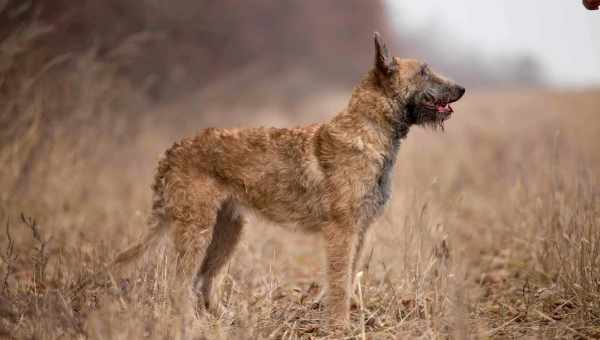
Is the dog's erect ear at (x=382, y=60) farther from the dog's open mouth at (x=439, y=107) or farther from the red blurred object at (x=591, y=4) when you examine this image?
the red blurred object at (x=591, y=4)

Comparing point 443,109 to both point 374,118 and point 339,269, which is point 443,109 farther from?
point 339,269

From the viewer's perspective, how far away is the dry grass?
14.3 feet

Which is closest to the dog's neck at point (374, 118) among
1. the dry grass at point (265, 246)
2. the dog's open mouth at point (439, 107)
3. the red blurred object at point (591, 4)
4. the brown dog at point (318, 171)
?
the brown dog at point (318, 171)

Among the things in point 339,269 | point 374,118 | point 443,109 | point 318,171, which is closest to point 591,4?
point 443,109

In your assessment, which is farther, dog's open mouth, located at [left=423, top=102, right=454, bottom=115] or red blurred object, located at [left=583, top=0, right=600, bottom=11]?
dog's open mouth, located at [left=423, top=102, right=454, bottom=115]

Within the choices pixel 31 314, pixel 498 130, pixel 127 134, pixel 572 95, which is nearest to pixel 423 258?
pixel 31 314

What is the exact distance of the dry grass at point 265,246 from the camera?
14.3ft

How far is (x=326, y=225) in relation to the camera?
5.13 metres

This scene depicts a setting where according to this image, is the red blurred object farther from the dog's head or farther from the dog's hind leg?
the dog's hind leg

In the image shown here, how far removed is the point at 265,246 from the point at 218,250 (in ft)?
8.76

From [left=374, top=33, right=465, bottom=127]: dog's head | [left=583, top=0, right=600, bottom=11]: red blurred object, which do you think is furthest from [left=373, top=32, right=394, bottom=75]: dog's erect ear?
[left=583, top=0, right=600, bottom=11]: red blurred object

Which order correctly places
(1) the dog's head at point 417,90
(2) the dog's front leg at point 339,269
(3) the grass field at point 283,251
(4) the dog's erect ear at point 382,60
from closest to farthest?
1. (3) the grass field at point 283,251
2. (2) the dog's front leg at point 339,269
3. (4) the dog's erect ear at point 382,60
4. (1) the dog's head at point 417,90

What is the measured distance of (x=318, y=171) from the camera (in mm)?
5254

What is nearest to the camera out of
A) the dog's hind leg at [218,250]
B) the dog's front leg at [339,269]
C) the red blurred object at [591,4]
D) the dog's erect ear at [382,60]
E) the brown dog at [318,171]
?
the red blurred object at [591,4]
